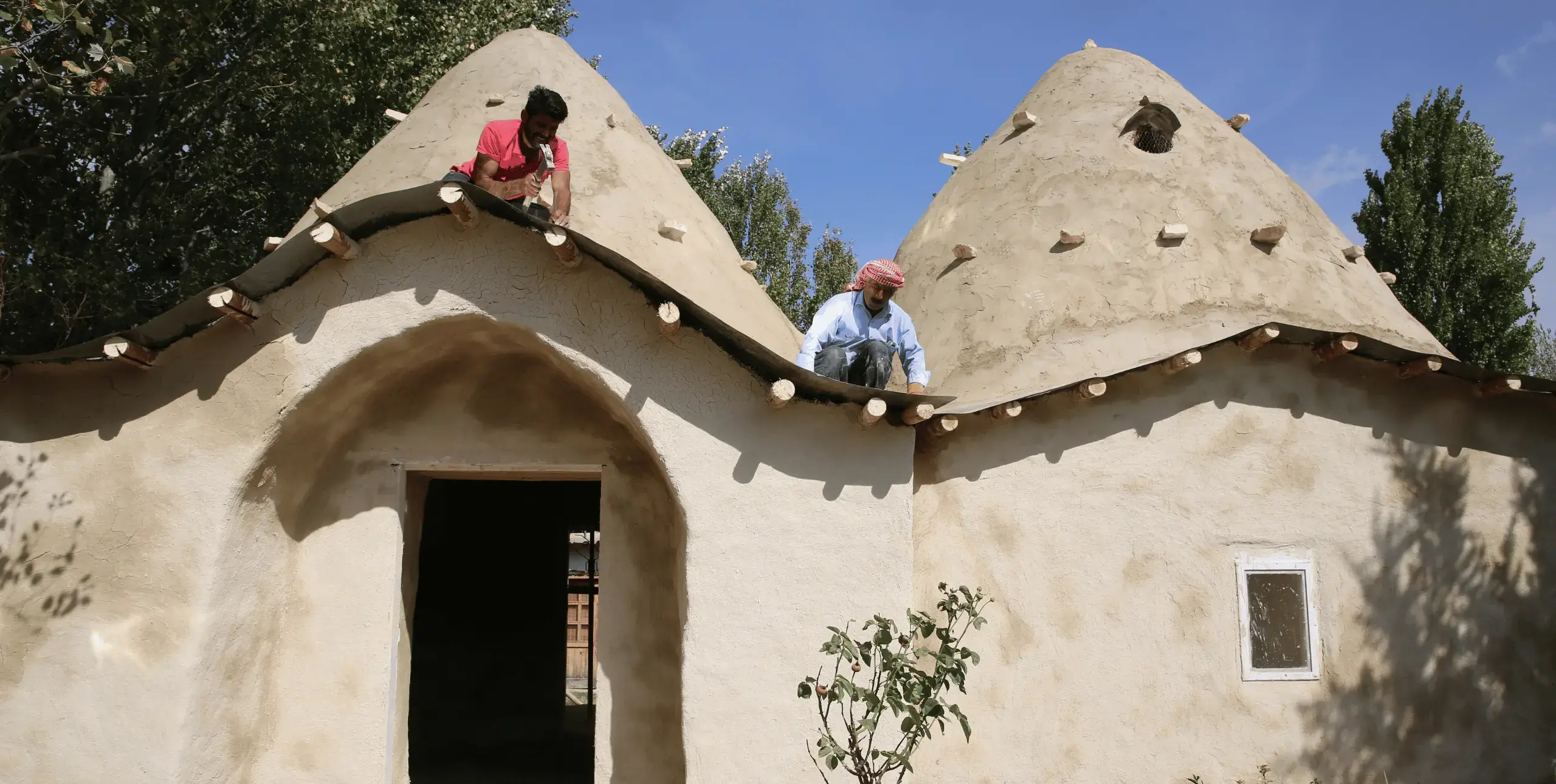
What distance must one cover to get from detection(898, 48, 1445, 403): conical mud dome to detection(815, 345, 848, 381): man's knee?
107 centimetres

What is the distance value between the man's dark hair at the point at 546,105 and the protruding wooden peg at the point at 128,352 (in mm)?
2318

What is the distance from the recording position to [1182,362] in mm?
6000

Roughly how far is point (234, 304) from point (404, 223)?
2.98ft

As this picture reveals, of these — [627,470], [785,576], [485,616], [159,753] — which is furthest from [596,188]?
[485,616]

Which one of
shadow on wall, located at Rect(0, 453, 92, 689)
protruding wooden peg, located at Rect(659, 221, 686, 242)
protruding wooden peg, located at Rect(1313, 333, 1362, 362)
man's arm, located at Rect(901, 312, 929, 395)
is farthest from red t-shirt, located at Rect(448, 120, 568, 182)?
protruding wooden peg, located at Rect(1313, 333, 1362, 362)

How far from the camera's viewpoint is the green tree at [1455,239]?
1620 cm

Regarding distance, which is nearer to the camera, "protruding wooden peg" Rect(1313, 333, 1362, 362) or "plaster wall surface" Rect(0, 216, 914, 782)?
"plaster wall surface" Rect(0, 216, 914, 782)

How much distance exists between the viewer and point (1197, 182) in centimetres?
783

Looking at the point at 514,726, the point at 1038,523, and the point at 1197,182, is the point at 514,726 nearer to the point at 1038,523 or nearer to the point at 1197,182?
the point at 1038,523

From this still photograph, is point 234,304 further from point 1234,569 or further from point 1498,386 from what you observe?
point 1498,386

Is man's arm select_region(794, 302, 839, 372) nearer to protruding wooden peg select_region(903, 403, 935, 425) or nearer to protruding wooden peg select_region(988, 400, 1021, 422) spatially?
protruding wooden peg select_region(903, 403, 935, 425)

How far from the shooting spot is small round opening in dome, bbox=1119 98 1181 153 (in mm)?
8266

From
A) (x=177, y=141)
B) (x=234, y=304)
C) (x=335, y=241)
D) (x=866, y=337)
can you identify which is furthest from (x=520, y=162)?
(x=177, y=141)

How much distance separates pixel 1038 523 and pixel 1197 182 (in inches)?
131
